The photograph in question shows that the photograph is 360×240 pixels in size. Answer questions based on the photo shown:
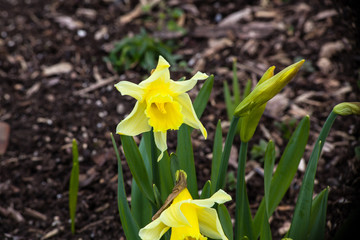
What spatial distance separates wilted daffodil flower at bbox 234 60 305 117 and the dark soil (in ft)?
3.08

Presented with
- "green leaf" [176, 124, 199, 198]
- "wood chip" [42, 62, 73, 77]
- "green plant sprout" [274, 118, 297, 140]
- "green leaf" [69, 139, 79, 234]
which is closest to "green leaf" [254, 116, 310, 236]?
"green leaf" [176, 124, 199, 198]

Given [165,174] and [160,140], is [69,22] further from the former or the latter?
[160,140]

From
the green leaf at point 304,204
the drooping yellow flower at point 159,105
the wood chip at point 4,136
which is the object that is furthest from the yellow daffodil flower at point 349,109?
the wood chip at point 4,136

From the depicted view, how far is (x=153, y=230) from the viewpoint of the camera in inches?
50.4

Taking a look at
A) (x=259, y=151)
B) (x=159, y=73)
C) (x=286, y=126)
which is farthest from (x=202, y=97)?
(x=286, y=126)

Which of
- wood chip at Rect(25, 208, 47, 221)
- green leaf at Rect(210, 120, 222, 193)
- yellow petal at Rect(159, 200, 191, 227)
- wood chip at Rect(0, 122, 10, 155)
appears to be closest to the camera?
yellow petal at Rect(159, 200, 191, 227)

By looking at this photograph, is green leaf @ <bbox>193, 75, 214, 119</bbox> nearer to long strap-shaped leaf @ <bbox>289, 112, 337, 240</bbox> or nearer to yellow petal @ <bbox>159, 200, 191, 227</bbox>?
long strap-shaped leaf @ <bbox>289, 112, 337, 240</bbox>

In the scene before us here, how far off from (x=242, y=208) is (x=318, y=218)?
29 centimetres

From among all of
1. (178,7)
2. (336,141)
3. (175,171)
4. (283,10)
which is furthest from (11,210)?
(283,10)

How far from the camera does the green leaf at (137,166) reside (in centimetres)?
153

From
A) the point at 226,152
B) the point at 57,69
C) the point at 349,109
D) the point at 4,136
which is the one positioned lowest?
the point at 4,136

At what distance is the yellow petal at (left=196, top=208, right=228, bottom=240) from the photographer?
4.25 feet

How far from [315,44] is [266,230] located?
2242 millimetres

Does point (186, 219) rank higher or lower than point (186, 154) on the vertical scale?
higher
